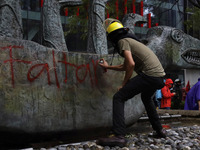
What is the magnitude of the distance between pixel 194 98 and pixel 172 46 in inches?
63.9

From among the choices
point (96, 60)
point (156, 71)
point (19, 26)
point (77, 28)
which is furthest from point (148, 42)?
point (77, 28)

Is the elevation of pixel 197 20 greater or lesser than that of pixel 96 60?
greater

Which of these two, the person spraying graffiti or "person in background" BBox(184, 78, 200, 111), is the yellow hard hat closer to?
the person spraying graffiti

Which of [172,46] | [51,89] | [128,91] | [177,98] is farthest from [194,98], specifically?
[177,98]

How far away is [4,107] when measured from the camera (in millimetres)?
3422

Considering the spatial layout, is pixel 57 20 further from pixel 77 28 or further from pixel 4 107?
pixel 77 28

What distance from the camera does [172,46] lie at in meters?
5.65

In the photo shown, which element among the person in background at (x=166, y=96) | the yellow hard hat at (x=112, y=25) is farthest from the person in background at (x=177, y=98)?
the yellow hard hat at (x=112, y=25)

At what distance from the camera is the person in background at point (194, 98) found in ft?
20.6

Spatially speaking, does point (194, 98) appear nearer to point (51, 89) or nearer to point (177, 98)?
point (51, 89)

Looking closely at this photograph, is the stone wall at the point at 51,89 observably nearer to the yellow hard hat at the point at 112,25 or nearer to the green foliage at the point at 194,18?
the yellow hard hat at the point at 112,25

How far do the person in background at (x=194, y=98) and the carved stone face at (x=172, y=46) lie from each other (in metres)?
0.64

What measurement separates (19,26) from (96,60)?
1.37 metres

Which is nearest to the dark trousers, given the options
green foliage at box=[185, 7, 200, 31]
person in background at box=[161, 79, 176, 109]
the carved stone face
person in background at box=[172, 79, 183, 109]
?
the carved stone face
